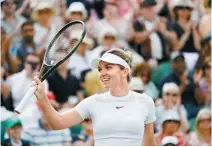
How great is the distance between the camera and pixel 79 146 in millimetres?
9883

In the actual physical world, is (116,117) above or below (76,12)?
below

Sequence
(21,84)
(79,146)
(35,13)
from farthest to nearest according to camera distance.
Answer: (35,13)
(21,84)
(79,146)

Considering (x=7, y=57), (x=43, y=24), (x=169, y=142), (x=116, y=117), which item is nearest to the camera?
(x=116, y=117)

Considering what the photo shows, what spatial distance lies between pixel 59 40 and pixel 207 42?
200 inches

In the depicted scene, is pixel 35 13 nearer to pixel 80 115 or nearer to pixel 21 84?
pixel 21 84

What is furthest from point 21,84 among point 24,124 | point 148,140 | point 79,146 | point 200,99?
point 148,140

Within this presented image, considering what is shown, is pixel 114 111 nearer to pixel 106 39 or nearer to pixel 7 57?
pixel 7 57

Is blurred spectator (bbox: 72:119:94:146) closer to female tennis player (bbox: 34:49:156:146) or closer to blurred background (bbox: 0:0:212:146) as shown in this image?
blurred background (bbox: 0:0:212:146)

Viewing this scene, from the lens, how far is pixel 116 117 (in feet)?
19.5

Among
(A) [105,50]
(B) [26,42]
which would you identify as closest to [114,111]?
(A) [105,50]

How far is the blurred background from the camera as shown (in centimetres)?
1044

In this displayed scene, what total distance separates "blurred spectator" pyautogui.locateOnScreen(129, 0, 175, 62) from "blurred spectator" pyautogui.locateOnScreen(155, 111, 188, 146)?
3.92ft

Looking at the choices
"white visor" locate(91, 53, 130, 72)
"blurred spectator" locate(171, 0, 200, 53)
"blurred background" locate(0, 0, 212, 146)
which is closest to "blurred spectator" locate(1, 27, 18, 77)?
"blurred background" locate(0, 0, 212, 146)

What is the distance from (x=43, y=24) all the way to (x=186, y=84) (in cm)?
207
